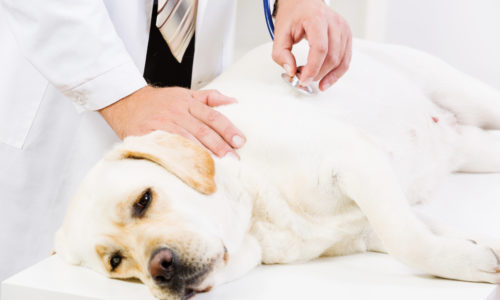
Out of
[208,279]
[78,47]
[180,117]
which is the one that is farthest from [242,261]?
[78,47]

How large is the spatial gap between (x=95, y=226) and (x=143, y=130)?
0.26 m

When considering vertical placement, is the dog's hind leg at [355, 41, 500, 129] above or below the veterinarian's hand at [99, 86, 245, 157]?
below

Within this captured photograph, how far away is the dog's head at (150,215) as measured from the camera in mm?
1089

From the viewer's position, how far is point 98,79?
1477 millimetres

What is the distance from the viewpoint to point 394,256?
1159 millimetres

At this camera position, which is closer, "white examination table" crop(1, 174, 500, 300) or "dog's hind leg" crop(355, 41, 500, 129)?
"white examination table" crop(1, 174, 500, 300)

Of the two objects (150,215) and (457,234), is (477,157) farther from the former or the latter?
(150,215)

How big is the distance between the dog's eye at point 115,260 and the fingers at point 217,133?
0.28m

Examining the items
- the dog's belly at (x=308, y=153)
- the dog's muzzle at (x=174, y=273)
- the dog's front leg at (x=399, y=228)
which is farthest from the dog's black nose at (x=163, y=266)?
the dog's front leg at (x=399, y=228)

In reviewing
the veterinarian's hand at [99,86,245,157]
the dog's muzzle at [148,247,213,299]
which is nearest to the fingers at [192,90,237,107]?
the veterinarian's hand at [99,86,245,157]

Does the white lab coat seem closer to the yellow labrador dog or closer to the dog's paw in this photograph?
the yellow labrador dog

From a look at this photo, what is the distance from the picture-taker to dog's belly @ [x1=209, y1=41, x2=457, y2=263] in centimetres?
126

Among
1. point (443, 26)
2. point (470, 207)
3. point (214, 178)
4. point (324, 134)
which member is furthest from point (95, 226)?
point (443, 26)

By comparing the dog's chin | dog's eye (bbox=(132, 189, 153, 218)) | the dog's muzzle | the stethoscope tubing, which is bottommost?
the dog's chin
